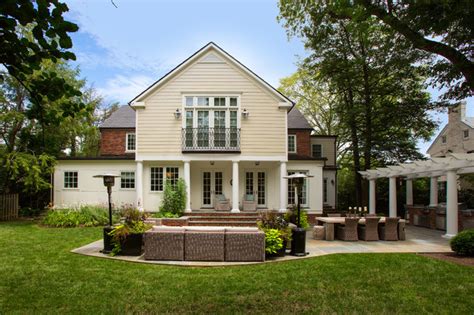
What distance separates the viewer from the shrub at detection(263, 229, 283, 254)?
7.96 m

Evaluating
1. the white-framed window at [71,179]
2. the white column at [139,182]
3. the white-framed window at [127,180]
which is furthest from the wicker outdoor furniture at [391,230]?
the white-framed window at [71,179]

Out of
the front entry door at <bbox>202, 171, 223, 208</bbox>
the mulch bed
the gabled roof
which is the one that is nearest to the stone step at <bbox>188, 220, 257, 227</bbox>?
the front entry door at <bbox>202, 171, 223, 208</bbox>

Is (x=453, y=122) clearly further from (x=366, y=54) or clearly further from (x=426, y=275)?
(x=426, y=275)

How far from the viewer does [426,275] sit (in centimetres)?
639

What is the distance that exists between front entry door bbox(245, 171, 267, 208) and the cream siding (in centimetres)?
169

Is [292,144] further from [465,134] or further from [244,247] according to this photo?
[465,134]

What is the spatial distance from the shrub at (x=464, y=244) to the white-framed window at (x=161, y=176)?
37.1 feet

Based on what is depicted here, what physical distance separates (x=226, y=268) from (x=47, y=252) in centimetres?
506

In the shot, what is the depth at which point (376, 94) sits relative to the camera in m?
20.0

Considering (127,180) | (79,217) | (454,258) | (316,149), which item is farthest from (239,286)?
(316,149)

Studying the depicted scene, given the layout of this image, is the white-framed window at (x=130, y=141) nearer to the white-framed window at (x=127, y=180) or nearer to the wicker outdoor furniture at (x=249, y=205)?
the white-framed window at (x=127, y=180)

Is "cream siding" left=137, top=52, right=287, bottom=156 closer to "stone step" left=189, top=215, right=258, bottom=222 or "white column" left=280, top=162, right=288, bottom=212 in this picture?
"white column" left=280, top=162, right=288, bottom=212

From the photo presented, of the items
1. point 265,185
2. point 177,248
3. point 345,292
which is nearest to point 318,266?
point 345,292

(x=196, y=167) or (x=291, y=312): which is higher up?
(x=196, y=167)
